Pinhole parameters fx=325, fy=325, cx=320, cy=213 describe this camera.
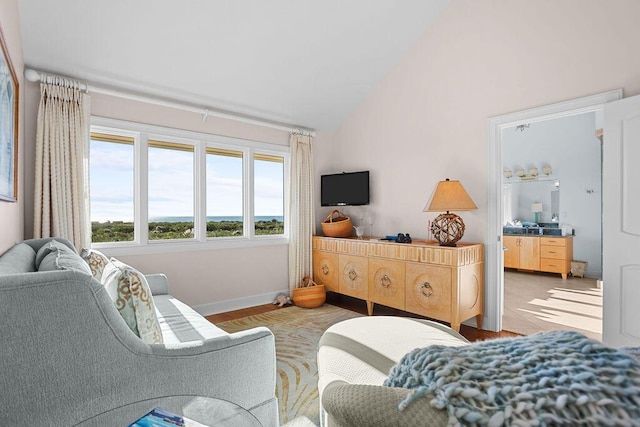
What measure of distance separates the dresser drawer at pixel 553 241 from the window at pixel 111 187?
21.1 feet

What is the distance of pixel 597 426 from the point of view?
447 mm

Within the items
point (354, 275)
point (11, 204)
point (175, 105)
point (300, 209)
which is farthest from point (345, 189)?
point (11, 204)

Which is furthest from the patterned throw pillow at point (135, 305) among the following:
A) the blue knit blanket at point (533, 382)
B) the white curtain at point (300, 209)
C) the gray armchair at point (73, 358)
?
the white curtain at point (300, 209)

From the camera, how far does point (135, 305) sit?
1.28 meters

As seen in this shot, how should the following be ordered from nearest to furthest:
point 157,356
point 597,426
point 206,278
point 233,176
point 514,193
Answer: point 597,426, point 157,356, point 206,278, point 233,176, point 514,193

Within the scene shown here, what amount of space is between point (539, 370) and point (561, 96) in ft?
10.2

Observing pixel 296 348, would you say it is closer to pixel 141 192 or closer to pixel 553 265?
pixel 141 192

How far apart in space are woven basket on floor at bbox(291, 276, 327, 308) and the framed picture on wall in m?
2.78

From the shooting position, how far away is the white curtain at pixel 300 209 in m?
4.24

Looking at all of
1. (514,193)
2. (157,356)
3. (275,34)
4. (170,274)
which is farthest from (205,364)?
(514,193)

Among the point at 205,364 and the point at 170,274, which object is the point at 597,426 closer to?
the point at 205,364

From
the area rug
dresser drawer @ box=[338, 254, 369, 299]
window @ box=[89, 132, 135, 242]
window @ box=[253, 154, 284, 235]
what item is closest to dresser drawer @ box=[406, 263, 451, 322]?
dresser drawer @ box=[338, 254, 369, 299]

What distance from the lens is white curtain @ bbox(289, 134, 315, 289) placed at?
13.9 ft

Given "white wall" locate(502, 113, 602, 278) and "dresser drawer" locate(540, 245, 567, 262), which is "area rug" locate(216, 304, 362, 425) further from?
"white wall" locate(502, 113, 602, 278)
